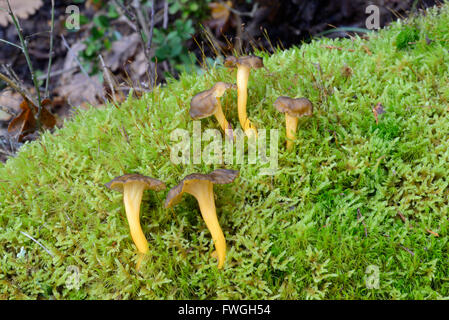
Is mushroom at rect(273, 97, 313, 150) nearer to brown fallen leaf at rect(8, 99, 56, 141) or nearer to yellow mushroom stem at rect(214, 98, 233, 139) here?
yellow mushroom stem at rect(214, 98, 233, 139)

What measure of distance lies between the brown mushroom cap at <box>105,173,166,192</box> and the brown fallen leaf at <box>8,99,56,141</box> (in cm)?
203

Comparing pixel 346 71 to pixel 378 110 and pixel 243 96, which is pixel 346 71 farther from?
pixel 243 96

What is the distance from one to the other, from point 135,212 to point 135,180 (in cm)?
25

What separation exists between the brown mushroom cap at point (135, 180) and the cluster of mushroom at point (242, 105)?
0.66m

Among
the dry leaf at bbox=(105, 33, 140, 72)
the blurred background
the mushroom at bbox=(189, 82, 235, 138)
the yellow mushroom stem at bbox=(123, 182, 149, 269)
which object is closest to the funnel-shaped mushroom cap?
the mushroom at bbox=(189, 82, 235, 138)

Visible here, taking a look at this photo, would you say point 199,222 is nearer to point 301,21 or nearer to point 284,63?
point 284,63

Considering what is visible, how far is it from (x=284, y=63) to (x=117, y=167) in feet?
6.18

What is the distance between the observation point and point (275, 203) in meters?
2.41

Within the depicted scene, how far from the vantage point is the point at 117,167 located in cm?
272

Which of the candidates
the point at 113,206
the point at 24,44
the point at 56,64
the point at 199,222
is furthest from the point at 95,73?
the point at 199,222

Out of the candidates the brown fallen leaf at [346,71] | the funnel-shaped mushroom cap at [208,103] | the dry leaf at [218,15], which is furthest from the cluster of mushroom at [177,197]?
the dry leaf at [218,15]

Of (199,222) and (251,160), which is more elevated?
(251,160)

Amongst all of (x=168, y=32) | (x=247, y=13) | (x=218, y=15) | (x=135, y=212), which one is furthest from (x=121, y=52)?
(x=135, y=212)

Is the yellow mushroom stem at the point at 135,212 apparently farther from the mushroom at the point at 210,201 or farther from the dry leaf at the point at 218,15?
the dry leaf at the point at 218,15
